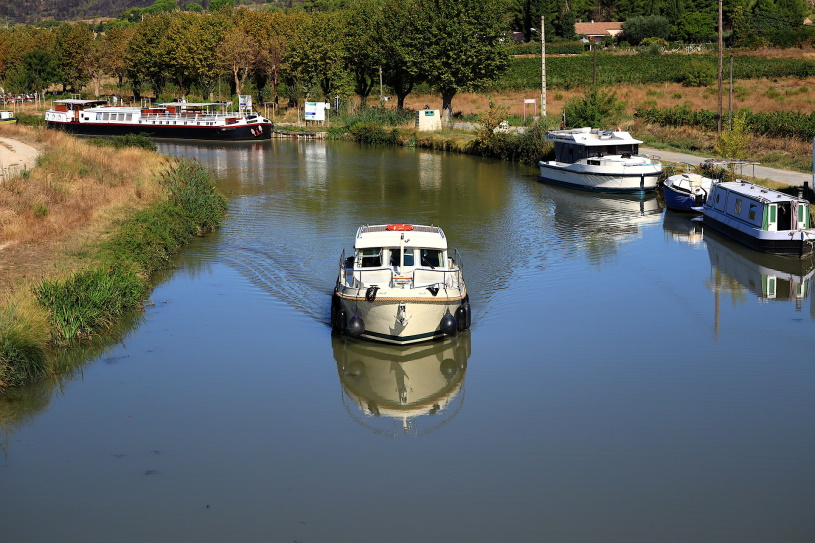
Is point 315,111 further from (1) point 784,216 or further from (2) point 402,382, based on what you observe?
(2) point 402,382

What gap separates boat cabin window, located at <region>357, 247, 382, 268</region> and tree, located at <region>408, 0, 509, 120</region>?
56.6 metres

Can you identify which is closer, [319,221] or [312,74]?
[319,221]

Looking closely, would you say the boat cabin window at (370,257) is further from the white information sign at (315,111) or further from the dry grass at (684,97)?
the white information sign at (315,111)

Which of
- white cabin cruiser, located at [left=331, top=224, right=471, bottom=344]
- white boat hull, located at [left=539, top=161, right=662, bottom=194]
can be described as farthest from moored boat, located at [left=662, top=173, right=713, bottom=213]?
white cabin cruiser, located at [left=331, top=224, right=471, bottom=344]

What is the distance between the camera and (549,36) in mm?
152875

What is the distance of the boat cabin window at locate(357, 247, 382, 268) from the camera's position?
23969mm

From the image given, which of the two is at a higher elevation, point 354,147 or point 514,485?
point 354,147

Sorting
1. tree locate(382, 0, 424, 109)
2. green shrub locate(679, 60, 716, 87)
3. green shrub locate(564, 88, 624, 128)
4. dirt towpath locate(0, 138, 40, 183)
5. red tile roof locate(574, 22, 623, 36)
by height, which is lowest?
dirt towpath locate(0, 138, 40, 183)

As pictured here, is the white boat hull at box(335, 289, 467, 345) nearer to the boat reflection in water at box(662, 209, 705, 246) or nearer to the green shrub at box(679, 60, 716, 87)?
the boat reflection in water at box(662, 209, 705, 246)

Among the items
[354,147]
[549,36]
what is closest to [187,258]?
[354,147]

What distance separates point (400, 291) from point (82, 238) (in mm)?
13078

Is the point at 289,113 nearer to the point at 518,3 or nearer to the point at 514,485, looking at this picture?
the point at 518,3

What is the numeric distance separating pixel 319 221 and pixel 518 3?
13484cm

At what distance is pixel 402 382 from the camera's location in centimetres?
2108
